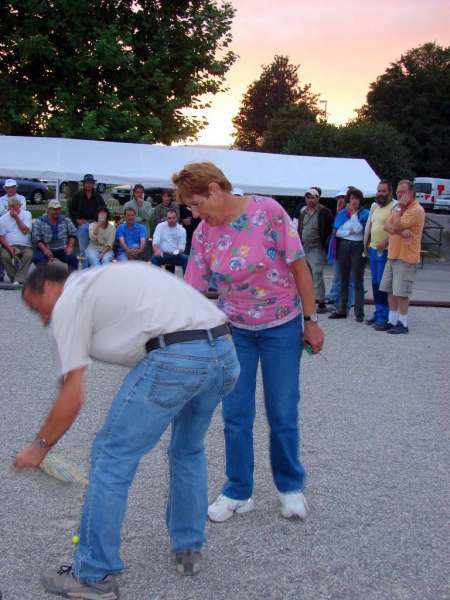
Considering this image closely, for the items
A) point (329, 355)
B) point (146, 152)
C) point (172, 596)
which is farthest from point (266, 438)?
point (146, 152)

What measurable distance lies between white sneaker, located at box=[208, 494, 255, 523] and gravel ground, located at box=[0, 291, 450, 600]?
4cm

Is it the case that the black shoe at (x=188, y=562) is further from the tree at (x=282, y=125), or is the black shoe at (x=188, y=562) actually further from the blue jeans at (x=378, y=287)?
the tree at (x=282, y=125)

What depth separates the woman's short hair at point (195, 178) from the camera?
341 cm

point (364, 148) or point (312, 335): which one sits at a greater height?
point (364, 148)

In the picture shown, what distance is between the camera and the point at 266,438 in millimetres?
5305

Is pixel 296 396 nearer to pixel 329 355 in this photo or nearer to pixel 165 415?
pixel 165 415

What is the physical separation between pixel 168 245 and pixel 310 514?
8.89 metres

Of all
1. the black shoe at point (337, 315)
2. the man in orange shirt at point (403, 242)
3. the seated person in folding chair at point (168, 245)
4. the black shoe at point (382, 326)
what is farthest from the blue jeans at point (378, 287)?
the seated person in folding chair at point (168, 245)

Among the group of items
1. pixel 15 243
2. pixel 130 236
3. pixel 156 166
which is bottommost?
pixel 15 243

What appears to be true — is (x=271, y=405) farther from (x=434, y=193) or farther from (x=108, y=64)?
(x=434, y=193)

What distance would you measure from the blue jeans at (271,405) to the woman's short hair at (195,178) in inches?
30.7

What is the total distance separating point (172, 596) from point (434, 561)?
1.24 m

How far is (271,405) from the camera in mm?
3924

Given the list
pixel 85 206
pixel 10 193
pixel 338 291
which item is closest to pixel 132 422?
pixel 338 291
